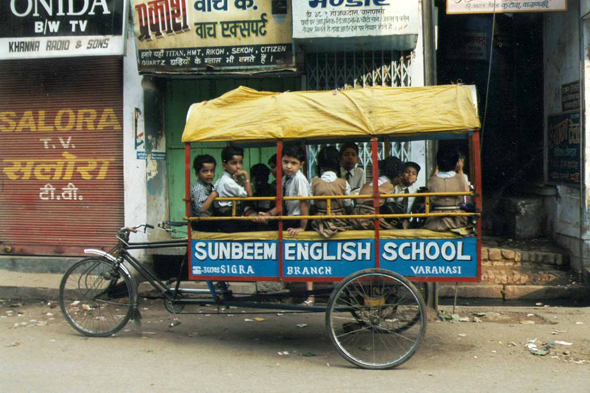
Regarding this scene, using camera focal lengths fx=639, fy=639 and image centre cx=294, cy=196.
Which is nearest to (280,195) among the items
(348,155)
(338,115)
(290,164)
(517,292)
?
(290,164)

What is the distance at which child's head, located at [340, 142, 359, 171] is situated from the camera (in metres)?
5.77

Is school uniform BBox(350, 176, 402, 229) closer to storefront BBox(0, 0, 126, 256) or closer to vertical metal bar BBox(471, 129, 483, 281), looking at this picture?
vertical metal bar BBox(471, 129, 483, 281)

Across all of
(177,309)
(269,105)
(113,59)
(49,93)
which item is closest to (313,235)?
(269,105)

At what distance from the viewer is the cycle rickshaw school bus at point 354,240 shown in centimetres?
460

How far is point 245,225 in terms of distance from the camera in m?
5.04

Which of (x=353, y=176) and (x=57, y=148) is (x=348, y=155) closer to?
(x=353, y=176)

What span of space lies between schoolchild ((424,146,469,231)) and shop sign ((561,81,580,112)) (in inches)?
118

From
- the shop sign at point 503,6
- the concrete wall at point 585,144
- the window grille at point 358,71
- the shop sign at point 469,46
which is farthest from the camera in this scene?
the shop sign at point 469,46

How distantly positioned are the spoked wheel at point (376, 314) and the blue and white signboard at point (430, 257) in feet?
0.48

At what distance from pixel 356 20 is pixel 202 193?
2.75 meters

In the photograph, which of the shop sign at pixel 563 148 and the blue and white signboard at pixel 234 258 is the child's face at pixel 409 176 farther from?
the shop sign at pixel 563 148

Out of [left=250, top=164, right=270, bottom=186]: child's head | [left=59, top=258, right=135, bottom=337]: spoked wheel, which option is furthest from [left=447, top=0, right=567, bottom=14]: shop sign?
[left=59, top=258, right=135, bottom=337]: spoked wheel

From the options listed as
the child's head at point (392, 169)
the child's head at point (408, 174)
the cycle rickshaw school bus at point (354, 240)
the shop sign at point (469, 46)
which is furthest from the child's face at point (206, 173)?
the shop sign at point (469, 46)

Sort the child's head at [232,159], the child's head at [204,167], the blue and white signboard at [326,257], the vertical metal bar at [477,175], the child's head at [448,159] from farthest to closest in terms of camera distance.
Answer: the child's head at [204,167], the child's head at [232,159], the child's head at [448,159], the blue and white signboard at [326,257], the vertical metal bar at [477,175]
